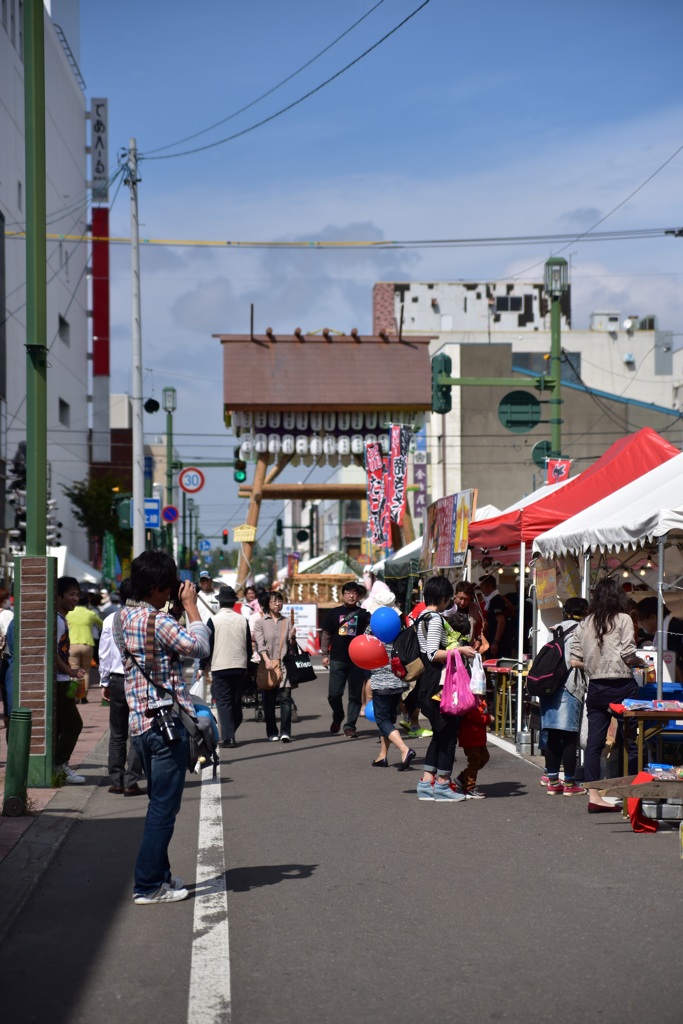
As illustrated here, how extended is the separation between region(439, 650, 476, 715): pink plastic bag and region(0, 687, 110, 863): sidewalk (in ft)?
11.2

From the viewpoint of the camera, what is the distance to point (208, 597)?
21.6 meters

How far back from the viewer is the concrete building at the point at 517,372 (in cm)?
5706

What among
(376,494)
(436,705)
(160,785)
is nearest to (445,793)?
(436,705)

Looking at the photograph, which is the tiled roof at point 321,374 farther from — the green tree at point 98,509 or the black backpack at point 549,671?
the green tree at point 98,509

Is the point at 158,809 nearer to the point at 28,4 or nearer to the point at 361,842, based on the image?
the point at 361,842

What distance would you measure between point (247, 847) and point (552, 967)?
11.3 feet

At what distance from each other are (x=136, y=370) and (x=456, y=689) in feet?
59.7

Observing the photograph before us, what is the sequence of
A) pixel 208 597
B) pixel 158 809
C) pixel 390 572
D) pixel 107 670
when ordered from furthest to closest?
1. pixel 390 572
2. pixel 208 597
3. pixel 107 670
4. pixel 158 809

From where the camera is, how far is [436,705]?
1065 centimetres

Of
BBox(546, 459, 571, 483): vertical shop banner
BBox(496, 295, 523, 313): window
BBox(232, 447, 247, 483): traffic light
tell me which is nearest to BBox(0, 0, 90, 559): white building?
BBox(232, 447, 247, 483): traffic light

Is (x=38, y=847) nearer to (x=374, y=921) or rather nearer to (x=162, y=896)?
Result: (x=162, y=896)

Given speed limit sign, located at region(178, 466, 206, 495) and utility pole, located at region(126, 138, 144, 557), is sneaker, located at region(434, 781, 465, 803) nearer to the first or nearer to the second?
utility pole, located at region(126, 138, 144, 557)

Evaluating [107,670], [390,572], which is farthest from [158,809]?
[390,572]

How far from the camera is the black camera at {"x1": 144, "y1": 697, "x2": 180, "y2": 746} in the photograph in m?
6.77
